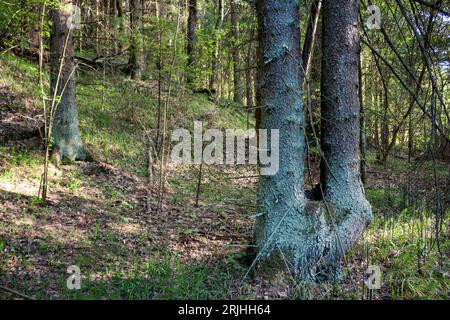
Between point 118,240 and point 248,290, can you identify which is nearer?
point 248,290

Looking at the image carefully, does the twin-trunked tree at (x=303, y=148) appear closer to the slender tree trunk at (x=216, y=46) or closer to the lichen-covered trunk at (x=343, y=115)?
the lichen-covered trunk at (x=343, y=115)

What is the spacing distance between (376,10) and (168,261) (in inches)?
149

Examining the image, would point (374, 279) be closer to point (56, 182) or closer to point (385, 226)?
point (385, 226)

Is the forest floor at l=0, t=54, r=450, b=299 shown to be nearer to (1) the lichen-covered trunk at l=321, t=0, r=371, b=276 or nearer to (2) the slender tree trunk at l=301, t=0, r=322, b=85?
(1) the lichen-covered trunk at l=321, t=0, r=371, b=276

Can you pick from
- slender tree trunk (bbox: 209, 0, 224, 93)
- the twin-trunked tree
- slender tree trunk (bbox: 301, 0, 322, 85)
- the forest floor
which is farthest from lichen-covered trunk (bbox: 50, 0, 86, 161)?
the twin-trunked tree

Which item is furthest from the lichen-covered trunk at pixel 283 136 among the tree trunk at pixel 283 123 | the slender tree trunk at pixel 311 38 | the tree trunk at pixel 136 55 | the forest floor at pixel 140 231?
the tree trunk at pixel 136 55

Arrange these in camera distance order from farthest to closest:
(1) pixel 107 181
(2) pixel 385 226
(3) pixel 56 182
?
(1) pixel 107 181
(3) pixel 56 182
(2) pixel 385 226

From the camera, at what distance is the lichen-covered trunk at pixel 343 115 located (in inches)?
154

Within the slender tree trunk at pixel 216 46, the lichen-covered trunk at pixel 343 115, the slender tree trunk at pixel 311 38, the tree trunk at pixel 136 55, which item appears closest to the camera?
the slender tree trunk at pixel 311 38

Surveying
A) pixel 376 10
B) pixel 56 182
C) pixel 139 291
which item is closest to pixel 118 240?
pixel 139 291

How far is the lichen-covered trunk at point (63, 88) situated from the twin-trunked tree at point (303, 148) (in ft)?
15.0

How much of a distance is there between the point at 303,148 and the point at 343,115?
557 mm

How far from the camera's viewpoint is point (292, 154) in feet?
12.3

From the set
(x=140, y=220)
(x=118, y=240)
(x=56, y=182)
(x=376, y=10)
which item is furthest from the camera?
(x=56, y=182)
